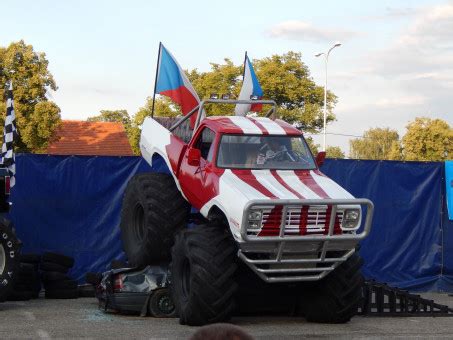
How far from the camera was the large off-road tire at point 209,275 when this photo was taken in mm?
9680

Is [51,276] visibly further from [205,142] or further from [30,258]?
[205,142]

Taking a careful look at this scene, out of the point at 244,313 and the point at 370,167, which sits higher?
the point at 370,167

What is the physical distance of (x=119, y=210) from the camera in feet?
47.1

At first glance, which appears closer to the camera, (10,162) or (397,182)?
(10,162)

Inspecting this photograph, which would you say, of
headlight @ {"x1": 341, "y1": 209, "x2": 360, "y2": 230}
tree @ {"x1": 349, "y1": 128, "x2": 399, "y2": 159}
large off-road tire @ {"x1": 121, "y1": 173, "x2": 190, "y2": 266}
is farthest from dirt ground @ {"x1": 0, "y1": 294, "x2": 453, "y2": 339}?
tree @ {"x1": 349, "y1": 128, "x2": 399, "y2": 159}

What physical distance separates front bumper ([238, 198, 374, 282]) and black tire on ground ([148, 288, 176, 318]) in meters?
1.71

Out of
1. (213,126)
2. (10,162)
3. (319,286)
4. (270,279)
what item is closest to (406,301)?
(319,286)

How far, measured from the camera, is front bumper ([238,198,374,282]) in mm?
9523

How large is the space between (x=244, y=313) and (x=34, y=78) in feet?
111

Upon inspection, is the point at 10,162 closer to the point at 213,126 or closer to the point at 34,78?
the point at 213,126

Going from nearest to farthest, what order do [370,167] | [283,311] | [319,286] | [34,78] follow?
[319,286], [283,311], [370,167], [34,78]

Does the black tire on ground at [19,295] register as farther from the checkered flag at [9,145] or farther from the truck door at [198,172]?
the truck door at [198,172]

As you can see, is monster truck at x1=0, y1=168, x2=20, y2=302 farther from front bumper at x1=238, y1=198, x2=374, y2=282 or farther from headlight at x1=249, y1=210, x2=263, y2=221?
headlight at x1=249, y1=210, x2=263, y2=221

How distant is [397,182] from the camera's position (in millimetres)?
15453
